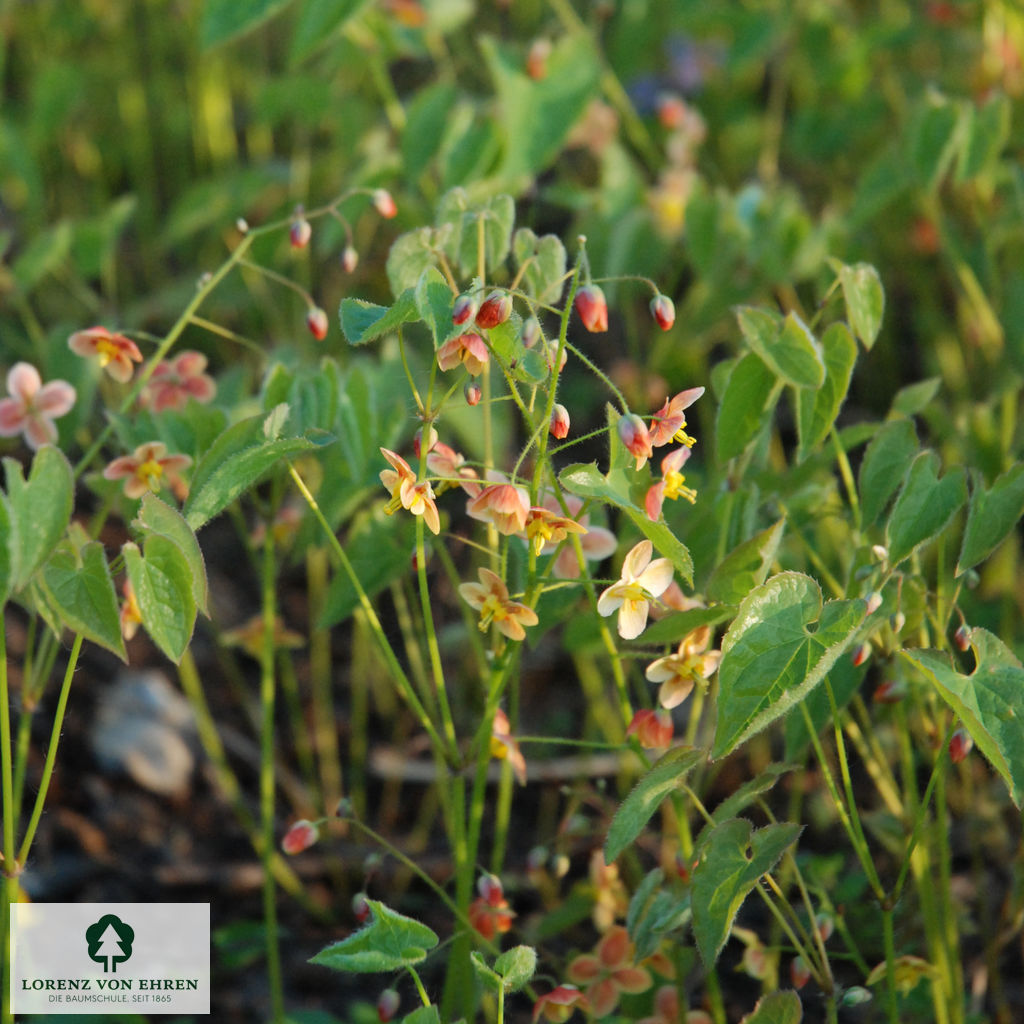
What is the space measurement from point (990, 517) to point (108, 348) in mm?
900

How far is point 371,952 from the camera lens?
35.1 inches

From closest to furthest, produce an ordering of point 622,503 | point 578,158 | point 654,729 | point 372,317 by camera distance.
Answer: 1. point 622,503
2. point 372,317
3. point 654,729
4. point 578,158

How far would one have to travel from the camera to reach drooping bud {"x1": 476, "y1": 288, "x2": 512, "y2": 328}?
0.84 meters

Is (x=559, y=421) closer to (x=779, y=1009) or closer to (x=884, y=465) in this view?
(x=884, y=465)

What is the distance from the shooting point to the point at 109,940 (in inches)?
49.3

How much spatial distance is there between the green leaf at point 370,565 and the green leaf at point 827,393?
1.38 ft

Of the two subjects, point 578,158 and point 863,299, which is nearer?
point 863,299

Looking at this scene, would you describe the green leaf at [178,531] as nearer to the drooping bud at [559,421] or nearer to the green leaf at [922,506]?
the drooping bud at [559,421]

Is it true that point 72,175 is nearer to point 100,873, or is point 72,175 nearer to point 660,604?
point 100,873

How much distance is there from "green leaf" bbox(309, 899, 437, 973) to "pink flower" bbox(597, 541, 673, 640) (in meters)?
0.30

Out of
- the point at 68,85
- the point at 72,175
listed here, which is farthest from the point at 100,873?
the point at 72,175

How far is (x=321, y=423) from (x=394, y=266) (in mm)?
181

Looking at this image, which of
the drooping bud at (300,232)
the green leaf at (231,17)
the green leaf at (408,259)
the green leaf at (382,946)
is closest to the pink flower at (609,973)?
the green leaf at (382,946)

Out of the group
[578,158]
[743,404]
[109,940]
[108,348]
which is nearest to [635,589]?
[743,404]
